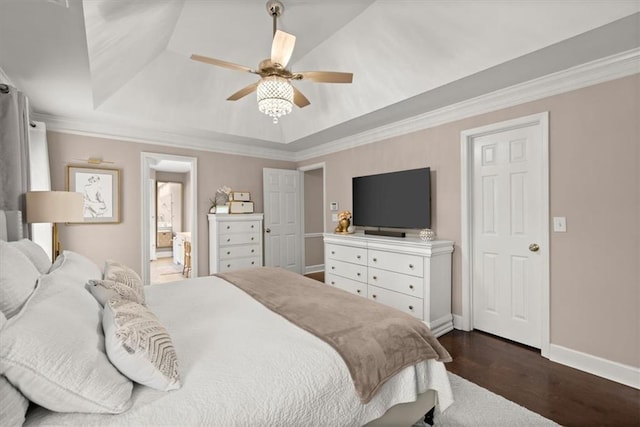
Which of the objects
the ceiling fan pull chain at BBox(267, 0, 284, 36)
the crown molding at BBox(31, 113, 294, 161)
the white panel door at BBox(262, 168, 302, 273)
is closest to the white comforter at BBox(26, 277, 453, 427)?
the ceiling fan pull chain at BBox(267, 0, 284, 36)

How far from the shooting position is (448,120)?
3.35m

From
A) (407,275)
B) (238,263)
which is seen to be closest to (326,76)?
(407,275)

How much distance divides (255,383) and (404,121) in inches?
136

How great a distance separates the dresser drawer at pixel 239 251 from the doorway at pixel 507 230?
10.5 feet

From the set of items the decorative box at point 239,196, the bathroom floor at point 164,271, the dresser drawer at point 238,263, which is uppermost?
the decorative box at point 239,196

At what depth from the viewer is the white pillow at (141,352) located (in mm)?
1030

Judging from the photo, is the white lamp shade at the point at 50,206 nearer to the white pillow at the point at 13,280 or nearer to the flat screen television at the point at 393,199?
the white pillow at the point at 13,280

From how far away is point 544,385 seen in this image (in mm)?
2197

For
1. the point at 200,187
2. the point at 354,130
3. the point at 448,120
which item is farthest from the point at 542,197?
the point at 200,187

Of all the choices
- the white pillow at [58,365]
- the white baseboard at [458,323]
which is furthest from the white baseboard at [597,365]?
the white pillow at [58,365]

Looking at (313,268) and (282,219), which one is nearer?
(282,219)

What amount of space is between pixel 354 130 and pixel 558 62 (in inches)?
92.8

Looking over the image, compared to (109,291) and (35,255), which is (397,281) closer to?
(109,291)

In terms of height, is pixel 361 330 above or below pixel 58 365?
below
